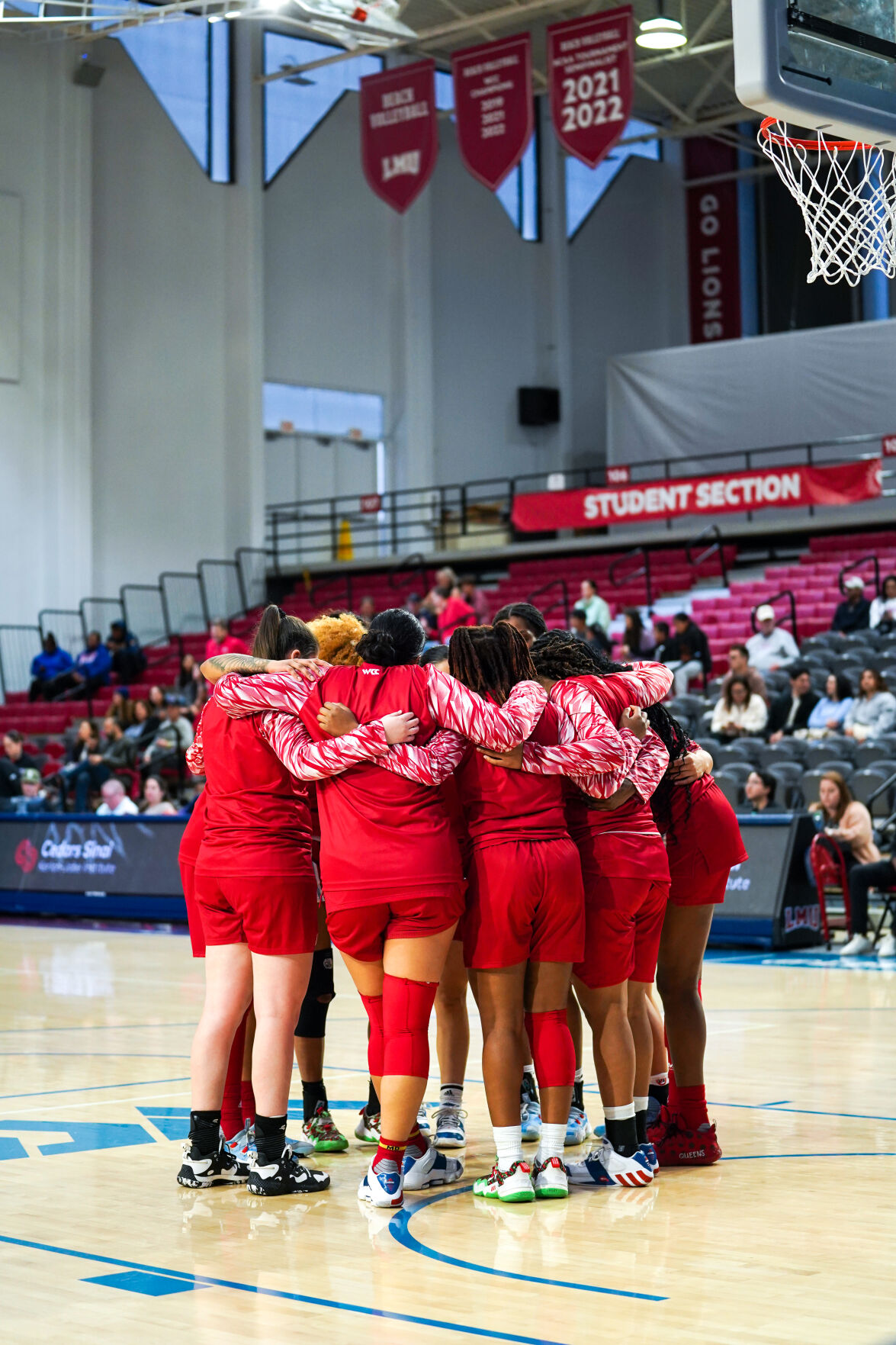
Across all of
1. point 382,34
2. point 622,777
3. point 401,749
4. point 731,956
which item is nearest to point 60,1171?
point 401,749

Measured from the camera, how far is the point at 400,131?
2122cm

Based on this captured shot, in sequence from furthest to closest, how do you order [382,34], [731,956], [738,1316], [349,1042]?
[382,34] → [731,956] → [349,1042] → [738,1316]

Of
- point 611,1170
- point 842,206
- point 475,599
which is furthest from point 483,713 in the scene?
point 475,599

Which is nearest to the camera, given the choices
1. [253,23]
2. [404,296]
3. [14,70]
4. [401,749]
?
[401,749]

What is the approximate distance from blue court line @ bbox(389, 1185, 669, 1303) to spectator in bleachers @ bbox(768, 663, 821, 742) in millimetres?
11223

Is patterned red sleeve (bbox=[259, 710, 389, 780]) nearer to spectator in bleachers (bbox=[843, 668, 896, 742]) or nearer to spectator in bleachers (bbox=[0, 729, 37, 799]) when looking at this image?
spectator in bleachers (bbox=[843, 668, 896, 742])

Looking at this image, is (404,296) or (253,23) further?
(404,296)

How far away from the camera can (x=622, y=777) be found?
18.0ft

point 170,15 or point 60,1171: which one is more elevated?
point 170,15

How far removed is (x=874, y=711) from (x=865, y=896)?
3.22 m

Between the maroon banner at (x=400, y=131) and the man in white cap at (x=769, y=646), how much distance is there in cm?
697

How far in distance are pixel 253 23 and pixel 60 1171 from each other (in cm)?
2455

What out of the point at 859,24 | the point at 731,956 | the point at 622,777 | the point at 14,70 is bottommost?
the point at 731,956

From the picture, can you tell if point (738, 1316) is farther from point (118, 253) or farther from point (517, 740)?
point (118, 253)
